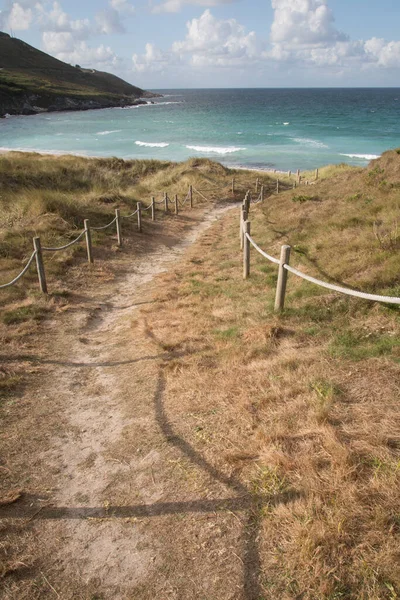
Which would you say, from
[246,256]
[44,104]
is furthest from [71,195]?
[44,104]

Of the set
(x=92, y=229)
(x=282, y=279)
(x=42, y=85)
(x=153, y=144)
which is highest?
(x=42, y=85)

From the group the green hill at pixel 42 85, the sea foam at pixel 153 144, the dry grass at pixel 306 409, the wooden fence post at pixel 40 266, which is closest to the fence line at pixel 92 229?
the wooden fence post at pixel 40 266

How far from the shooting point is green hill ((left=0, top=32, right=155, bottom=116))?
92.4 m

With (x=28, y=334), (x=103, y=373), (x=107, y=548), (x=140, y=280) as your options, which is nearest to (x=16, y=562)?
(x=107, y=548)

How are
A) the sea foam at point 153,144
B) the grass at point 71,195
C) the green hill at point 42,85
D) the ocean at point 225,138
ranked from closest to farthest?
the grass at point 71,195 < the ocean at point 225,138 < the sea foam at point 153,144 < the green hill at point 42,85

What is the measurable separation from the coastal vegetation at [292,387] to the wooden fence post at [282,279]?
0.20 meters

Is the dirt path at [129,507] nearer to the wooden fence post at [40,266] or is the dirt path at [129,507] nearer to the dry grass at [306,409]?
the dry grass at [306,409]

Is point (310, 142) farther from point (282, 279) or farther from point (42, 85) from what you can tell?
point (42, 85)

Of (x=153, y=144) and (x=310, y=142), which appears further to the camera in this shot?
(x=310, y=142)

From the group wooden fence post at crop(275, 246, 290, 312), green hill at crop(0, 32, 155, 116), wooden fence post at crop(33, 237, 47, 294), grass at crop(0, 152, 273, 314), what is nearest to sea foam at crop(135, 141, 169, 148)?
grass at crop(0, 152, 273, 314)

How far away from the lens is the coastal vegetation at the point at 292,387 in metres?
2.61

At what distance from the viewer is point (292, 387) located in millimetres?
4227

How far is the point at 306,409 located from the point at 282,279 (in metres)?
2.44

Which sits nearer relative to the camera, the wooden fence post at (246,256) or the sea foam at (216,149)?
the wooden fence post at (246,256)
